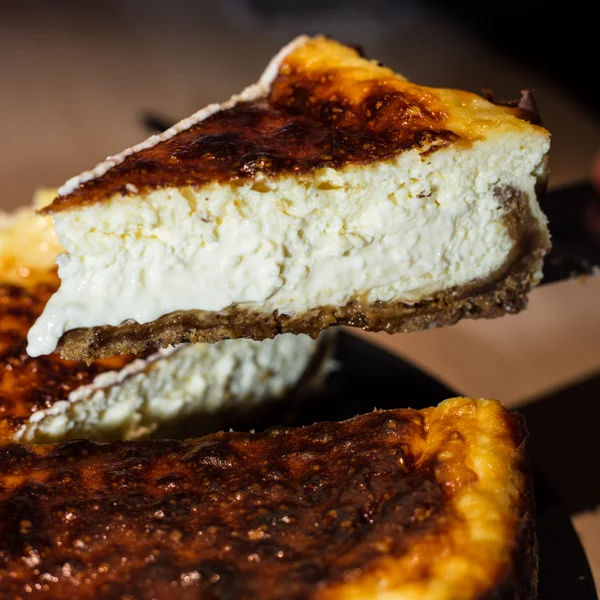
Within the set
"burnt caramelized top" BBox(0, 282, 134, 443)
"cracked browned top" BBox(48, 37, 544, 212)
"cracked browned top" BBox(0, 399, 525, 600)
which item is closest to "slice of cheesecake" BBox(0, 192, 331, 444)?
"burnt caramelized top" BBox(0, 282, 134, 443)

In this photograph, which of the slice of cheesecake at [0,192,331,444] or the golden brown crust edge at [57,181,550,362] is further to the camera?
the slice of cheesecake at [0,192,331,444]

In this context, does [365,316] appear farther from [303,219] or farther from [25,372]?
[25,372]

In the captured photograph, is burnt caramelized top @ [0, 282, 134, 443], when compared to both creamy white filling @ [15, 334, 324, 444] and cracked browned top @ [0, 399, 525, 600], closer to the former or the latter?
creamy white filling @ [15, 334, 324, 444]

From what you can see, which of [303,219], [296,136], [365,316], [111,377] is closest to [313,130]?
[296,136]

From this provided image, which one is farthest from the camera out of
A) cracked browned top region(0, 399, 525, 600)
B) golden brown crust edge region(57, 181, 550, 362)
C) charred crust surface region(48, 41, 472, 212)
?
golden brown crust edge region(57, 181, 550, 362)

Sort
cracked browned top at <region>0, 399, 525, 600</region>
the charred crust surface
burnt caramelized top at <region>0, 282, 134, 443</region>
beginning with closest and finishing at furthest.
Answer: cracked browned top at <region>0, 399, 525, 600</region> → the charred crust surface → burnt caramelized top at <region>0, 282, 134, 443</region>

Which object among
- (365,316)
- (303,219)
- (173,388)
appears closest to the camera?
(303,219)

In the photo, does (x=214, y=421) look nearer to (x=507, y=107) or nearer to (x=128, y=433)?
(x=128, y=433)
